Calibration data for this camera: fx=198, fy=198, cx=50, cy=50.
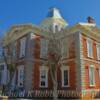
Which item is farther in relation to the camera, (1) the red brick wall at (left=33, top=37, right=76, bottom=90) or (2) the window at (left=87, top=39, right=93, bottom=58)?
(2) the window at (left=87, top=39, right=93, bottom=58)

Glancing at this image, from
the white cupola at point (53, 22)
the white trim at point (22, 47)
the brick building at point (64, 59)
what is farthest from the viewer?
the white cupola at point (53, 22)

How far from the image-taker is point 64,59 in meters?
25.5

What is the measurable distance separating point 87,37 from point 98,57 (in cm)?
357

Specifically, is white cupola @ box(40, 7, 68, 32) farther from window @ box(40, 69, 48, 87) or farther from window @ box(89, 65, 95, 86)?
window @ box(89, 65, 95, 86)

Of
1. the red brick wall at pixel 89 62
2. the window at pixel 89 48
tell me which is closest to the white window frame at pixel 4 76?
the red brick wall at pixel 89 62

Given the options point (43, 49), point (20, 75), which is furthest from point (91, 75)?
point (20, 75)

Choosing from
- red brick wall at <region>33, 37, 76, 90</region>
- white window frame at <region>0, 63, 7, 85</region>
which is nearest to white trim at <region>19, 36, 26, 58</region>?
red brick wall at <region>33, 37, 76, 90</region>

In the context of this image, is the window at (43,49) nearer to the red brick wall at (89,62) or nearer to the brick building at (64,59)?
the brick building at (64,59)

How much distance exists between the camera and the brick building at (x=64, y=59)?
23.8m

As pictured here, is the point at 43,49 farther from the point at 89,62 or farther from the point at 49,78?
the point at 89,62

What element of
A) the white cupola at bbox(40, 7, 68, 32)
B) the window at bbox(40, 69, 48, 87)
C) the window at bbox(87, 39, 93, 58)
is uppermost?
the white cupola at bbox(40, 7, 68, 32)

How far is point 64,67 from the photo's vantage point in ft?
82.7

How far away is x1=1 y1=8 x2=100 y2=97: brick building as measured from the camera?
A: 78.1 ft

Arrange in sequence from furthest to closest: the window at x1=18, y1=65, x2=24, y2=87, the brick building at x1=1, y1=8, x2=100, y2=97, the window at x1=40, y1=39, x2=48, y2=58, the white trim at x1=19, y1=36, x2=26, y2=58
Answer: the window at x1=40, y1=39, x2=48, y2=58 < the white trim at x1=19, y1=36, x2=26, y2=58 < the window at x1=18, y1=65, x2=24, y2=87 < the brick building at x1=1, y1=8, x2=100, y2=97
